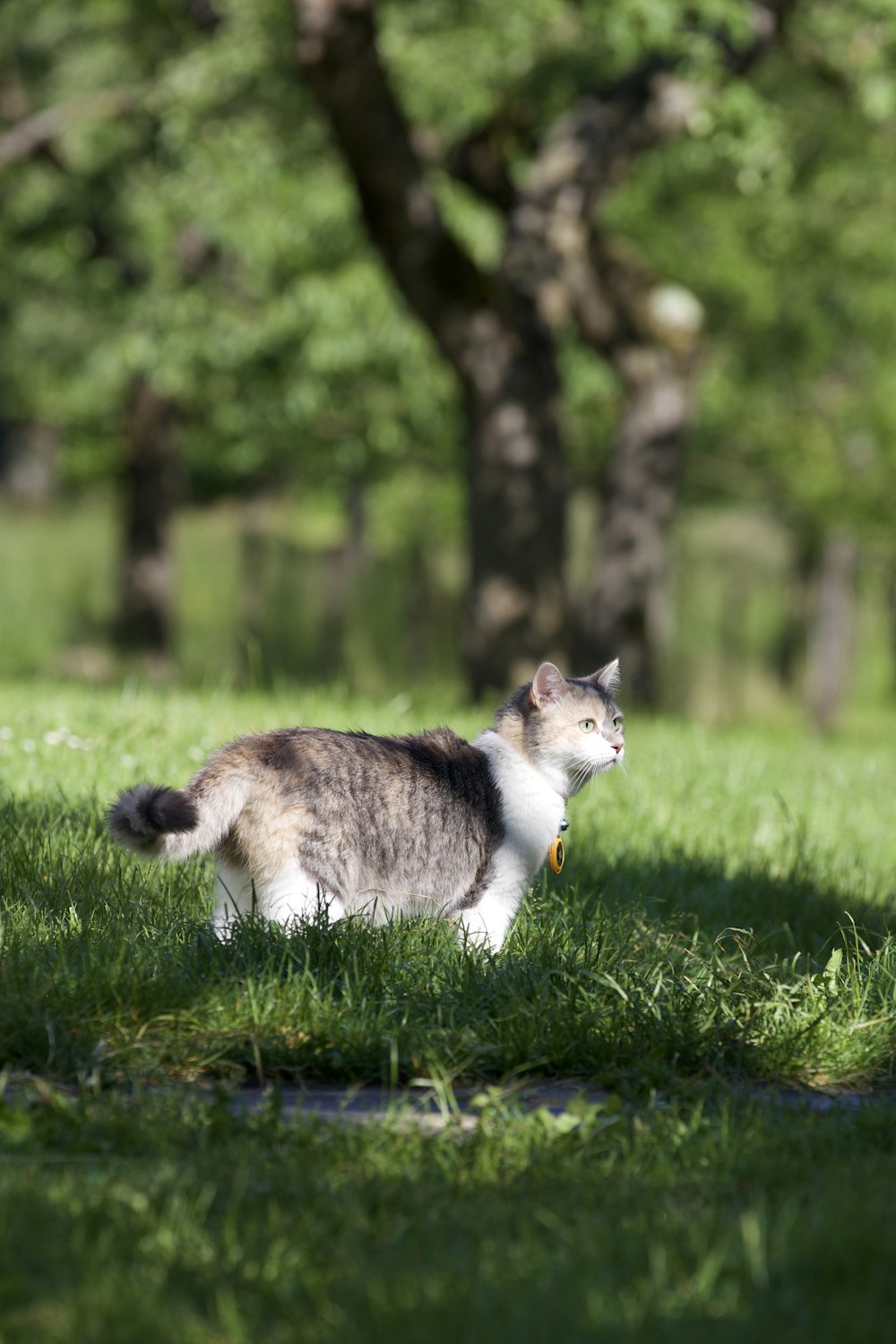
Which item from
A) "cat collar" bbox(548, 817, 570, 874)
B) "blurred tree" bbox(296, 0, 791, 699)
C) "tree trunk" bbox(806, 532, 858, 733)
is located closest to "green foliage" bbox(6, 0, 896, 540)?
"blurred tree" bbox(296, 0, 791, 699)

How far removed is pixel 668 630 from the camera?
28.9 meters

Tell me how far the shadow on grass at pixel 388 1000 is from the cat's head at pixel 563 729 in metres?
0.54

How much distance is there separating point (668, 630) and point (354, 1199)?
26.2 meters

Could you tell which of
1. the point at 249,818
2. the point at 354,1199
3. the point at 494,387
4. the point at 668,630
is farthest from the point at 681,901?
the point at 668,630

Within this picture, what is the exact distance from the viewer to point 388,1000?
408 centimetres

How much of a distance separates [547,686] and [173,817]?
1602 mm

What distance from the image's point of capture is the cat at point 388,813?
176 inches

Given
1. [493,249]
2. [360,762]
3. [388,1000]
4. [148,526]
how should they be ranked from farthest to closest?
1. [148,526]
2. [493,249]
3. [360,762]
4. [388,1000]

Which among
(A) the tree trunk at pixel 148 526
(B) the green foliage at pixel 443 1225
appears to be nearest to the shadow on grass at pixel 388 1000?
(B) the green foliage at pixel 443 1225

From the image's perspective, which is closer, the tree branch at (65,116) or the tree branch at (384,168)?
the tree branch at (384,168)

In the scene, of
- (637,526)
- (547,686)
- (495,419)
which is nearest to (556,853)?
(547,686)

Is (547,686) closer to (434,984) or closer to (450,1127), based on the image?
(434,984)

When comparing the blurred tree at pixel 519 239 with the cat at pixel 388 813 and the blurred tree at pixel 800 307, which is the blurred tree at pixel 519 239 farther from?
the cat at pixel 388 813

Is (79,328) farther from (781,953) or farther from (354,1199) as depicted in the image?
(354,1199)
